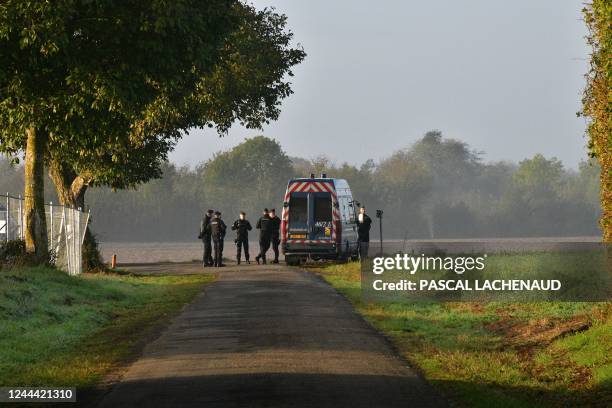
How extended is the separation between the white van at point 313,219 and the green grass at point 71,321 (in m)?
8.78

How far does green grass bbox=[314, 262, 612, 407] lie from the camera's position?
11148mm

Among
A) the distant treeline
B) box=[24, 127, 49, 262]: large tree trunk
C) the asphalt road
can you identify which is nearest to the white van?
box=[24, 127, 49, 262]: large tree trunk

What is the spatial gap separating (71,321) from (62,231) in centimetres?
1274

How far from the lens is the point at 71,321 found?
18.0 metres

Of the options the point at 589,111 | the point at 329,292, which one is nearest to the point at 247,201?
the point at 329,292

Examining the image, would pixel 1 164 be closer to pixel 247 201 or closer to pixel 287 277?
pixel 247 201

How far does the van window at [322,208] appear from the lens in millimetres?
35906

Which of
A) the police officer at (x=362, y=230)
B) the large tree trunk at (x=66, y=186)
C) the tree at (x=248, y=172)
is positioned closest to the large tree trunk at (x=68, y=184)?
the large tree trunk at (x=66, y=186)

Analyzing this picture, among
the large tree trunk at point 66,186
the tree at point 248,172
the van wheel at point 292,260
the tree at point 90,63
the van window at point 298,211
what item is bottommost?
the van wheel at point 292,260

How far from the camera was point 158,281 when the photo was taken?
1190 inches

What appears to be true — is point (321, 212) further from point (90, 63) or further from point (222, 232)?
point (90, 63)

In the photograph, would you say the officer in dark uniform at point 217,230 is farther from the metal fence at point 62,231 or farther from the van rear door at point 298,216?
the metal fence at point 62,231

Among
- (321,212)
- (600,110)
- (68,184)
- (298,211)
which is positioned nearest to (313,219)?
(321,212)

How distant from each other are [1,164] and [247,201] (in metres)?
70.1
